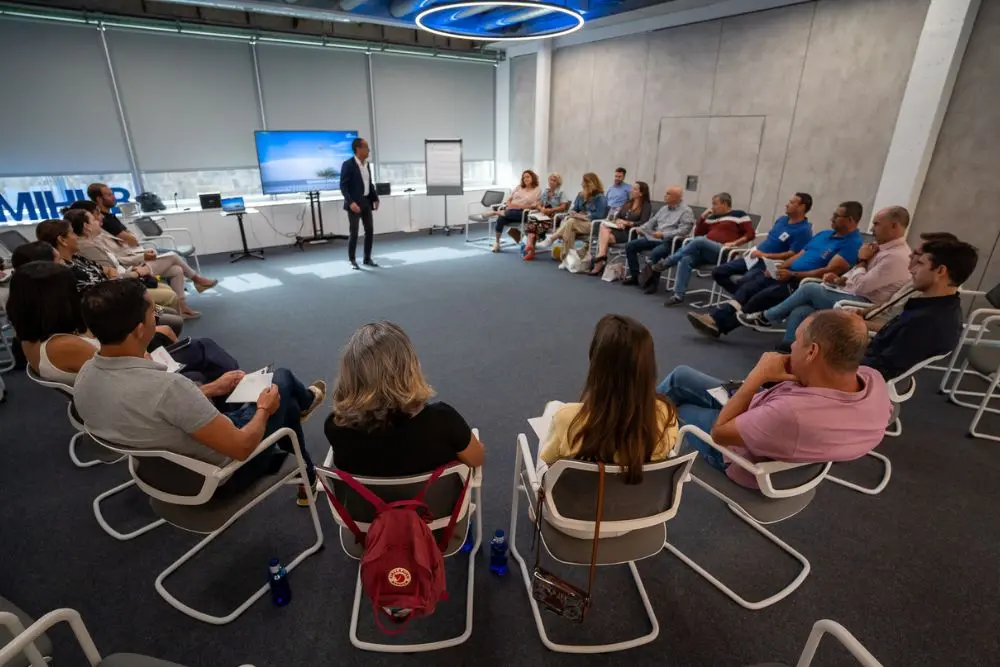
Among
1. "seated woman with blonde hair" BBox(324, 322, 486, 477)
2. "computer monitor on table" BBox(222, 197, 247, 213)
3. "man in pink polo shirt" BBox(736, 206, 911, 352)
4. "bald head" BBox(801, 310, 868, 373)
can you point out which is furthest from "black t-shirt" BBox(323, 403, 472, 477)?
"computer monitor on table" BBox(222, 197, 247, 213)

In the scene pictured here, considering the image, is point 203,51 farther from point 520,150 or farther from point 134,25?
point 520,150

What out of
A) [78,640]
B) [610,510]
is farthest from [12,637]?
[610,510]

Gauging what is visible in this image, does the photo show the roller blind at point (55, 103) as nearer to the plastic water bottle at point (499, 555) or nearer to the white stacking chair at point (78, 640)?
the white stacking chair at point (78, 640)

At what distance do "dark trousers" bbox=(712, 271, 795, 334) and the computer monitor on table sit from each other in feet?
19.6

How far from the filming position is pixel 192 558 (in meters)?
2.05

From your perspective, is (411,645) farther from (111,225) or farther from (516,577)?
(111,225)

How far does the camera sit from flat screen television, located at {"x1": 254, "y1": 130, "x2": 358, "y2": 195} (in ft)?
22.3

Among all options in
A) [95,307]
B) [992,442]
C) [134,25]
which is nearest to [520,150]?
[134,25]

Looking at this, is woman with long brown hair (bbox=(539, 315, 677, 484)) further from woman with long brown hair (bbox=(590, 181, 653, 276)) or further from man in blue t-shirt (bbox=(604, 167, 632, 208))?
man in blue t-shirt (bbox=(604, 167, 632, 208))

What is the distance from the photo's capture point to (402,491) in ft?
4.57

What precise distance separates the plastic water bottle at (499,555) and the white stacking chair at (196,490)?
0.74 meters

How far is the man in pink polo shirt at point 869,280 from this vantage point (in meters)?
3.31

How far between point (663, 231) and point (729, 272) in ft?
3.95

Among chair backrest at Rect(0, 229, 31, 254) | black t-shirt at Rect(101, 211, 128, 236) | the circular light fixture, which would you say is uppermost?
the circular light fixture
